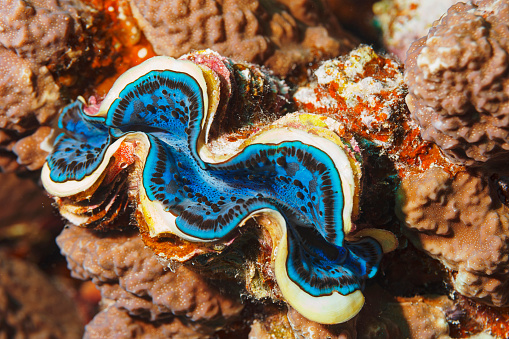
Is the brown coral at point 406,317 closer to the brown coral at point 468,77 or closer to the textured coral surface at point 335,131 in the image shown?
the textured coral surface at point 335,131

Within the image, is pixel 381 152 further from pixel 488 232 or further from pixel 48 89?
pixel 48 89

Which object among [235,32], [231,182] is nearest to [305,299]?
[231,182]

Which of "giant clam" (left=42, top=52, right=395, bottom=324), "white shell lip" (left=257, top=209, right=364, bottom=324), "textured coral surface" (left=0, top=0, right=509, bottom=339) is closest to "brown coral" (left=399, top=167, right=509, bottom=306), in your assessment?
"textured coral surface" (left=0, top=0, right=509, bottom=339)

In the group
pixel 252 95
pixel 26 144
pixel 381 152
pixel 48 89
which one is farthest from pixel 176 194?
pixel 26 144

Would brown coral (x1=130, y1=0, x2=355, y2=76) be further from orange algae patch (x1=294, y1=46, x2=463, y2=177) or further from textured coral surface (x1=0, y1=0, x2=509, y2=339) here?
orange algae patch (x1=294, y1=46, x2=463, y2=177)

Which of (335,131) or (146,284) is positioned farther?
(146,284)

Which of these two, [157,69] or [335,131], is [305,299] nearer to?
[335,131]

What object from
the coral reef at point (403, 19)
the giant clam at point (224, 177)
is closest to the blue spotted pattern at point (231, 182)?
the giant clam at point (224, 177)
